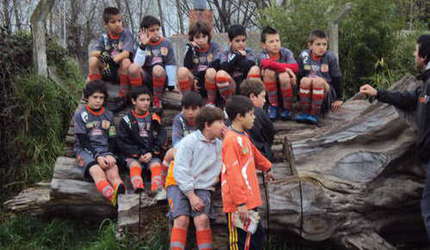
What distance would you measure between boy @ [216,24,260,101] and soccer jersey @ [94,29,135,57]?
1204 millimetres

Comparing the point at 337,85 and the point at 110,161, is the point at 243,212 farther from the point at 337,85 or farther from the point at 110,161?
the point at 337,85

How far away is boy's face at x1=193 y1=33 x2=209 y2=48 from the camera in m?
5.70

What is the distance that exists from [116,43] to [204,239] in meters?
3.05

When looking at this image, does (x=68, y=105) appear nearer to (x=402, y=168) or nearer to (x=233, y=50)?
(x=233, y=50)

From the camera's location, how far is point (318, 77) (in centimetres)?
538

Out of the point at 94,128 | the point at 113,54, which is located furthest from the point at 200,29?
the point at 94,128

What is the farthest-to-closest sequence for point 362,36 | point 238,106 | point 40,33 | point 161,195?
point 362,36 < point 40,33 < point 161,195 < point 238,106

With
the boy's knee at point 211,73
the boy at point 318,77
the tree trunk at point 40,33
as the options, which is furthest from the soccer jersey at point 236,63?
the tree trunk at point 40,33

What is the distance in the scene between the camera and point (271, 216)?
163 inches

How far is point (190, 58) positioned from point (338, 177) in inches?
97.2

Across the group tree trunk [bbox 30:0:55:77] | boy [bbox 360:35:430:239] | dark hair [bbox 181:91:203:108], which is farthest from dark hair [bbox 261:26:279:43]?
tree trunk [bbox 30:0:55:77]

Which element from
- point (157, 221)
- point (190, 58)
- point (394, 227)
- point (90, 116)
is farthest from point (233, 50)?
point (394, 227)

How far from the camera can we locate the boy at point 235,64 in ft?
18.0

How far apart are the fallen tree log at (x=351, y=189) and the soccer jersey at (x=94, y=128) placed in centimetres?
80
